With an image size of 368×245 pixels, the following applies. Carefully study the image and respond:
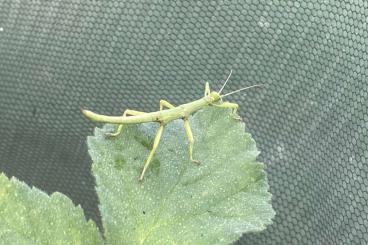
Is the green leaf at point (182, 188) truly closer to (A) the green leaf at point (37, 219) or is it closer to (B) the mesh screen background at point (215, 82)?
(A) the green leaf at point (37, 219)

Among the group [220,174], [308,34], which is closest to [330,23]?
[308,34]

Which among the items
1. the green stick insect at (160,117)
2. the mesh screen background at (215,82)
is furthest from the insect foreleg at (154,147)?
the mesh screen background at (215,82)

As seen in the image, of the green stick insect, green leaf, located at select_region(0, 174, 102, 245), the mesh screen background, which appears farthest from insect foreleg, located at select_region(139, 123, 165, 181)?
the mesh screen background

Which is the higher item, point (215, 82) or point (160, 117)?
point (160, 117)

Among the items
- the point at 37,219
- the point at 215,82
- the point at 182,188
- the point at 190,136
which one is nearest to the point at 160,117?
the point at 190,136

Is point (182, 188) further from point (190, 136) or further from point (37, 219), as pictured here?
point (37, 219)

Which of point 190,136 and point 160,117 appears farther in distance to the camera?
point 160,117
